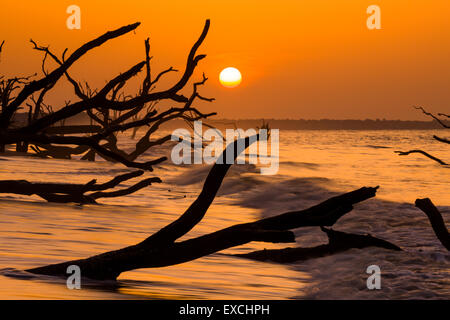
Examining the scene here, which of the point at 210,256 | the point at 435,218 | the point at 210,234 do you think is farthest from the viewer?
the point at 210,256

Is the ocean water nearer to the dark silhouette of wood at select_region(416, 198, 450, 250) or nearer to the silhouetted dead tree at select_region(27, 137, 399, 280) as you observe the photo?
the silhouetted dead tree at select_region(27, 137, 399, 280)

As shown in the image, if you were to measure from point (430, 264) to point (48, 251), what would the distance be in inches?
168

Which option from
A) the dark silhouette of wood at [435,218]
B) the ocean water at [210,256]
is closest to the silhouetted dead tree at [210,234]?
the ocean water at [210,256]

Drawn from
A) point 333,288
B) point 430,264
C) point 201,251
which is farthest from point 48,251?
point 430,264

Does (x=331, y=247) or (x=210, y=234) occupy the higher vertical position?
(x=210, y=234)

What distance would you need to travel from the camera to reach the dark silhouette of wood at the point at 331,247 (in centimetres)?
561

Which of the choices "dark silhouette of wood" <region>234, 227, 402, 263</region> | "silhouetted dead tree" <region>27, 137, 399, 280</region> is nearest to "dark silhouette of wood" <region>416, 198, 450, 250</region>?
"dark silhouette of wood" <region>234, 227, 402, 263</region>

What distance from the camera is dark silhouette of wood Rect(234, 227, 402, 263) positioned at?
5.61 m

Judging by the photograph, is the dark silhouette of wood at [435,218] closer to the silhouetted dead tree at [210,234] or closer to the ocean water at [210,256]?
the silhouetted dead tree at [210,234]

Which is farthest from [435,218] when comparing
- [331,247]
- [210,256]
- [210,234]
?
[210,256]

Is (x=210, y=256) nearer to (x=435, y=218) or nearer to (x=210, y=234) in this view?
(x=210, y=234)

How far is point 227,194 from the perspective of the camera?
19.4 m

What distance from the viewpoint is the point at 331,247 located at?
19.1 feet

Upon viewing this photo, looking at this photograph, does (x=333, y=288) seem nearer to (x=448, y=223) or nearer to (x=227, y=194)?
(x=448, y=223)
